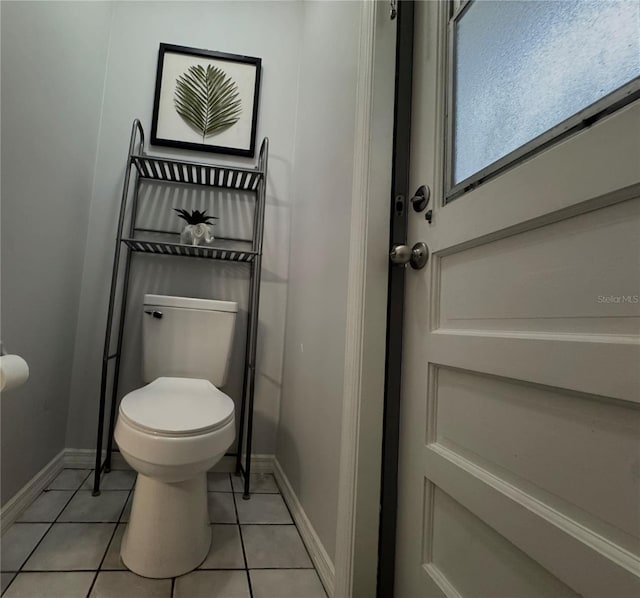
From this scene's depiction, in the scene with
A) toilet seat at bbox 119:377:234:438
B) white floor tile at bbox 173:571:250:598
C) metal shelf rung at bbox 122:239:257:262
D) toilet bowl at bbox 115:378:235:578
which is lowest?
white floor tile at bbox 173:571:250:598

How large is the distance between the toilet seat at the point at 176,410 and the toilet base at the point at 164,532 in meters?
0.19

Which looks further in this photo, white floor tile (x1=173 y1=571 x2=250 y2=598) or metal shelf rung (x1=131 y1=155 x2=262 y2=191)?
metal shelf rung (x1=131 y1=155 x2=262 y2=191)

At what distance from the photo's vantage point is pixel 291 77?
6.72 feet

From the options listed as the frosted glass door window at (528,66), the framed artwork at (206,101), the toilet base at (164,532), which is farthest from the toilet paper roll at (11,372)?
the framed artwork at (206,101)

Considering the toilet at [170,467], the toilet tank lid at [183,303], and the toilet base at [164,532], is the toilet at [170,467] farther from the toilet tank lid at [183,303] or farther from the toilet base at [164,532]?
the toilet tank lid at [183,303]

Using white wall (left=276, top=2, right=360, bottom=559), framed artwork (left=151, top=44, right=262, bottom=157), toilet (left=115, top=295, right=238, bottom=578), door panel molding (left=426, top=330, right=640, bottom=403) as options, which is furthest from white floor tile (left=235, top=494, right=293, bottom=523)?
framed artwork (left=151, top=44, right=262, bottom=157)

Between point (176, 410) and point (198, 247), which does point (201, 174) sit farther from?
point (176, 410)

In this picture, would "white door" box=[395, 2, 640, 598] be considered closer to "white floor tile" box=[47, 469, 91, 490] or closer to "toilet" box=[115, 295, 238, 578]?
"toilet" box=[115, 295, 238, 578]

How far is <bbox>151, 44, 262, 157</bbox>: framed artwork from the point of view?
1.89 metres

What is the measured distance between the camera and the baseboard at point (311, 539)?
982mm

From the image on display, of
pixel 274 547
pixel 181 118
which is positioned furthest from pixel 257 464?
pixel 181 118

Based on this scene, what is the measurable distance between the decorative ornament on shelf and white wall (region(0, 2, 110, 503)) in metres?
0.44

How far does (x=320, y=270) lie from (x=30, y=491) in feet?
4.25

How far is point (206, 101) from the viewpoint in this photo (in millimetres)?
1934
